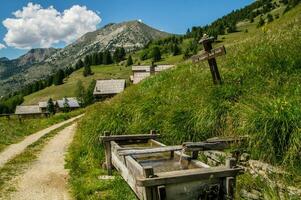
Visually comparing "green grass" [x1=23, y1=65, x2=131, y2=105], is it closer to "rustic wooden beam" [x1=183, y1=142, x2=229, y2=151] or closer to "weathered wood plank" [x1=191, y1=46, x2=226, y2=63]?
"weathered wood plank" [x1=191, y1=46, x2=226, y2=63]

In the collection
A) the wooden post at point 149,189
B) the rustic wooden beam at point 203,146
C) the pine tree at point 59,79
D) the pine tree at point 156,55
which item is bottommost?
the wooden post at point 149,189

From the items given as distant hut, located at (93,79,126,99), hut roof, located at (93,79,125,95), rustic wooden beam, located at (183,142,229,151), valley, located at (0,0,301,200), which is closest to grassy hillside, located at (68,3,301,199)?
valley, located at (0,0,301,200)

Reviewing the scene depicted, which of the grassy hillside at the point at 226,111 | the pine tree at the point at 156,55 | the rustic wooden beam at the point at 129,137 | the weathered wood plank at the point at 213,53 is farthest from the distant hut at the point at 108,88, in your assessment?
the rustic wooden beam at the point at 129,137

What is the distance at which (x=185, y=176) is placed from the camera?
5.94 metres

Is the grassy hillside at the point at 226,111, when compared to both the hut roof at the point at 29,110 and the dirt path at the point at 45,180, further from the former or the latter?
the hut roof at the point at 29,110

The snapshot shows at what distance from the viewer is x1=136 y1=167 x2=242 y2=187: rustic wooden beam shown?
575 centimetres

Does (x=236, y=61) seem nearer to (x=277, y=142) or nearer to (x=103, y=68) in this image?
(x=277, y=142)

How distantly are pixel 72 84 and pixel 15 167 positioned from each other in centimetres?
16700

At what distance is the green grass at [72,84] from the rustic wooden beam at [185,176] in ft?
498

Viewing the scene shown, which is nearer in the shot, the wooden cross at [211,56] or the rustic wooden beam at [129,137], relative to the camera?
the rustic wooden beam at [129,137]

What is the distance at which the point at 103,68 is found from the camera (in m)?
192

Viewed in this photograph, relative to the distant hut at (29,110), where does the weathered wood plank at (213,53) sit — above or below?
above

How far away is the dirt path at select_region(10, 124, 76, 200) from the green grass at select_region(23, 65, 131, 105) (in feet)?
464

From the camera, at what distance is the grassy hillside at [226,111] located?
288 inches
